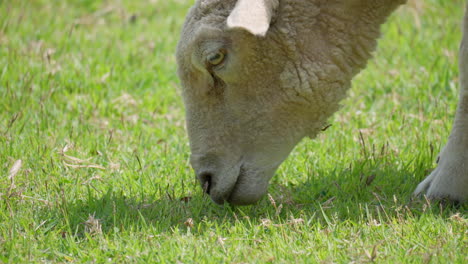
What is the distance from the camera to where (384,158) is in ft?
15.4

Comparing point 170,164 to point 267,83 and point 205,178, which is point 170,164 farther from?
point 267,83

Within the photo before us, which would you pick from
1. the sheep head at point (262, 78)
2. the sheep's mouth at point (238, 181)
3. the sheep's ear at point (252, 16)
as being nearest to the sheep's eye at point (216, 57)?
the sheep head at point (262, 78)

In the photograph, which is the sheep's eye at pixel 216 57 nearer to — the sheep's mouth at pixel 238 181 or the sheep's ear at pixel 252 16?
the sheep's ear at pixel 252 16

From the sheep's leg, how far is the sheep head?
553 millimetres

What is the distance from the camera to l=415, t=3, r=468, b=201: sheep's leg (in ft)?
12.8

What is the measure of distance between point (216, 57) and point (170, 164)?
1300 millimetres

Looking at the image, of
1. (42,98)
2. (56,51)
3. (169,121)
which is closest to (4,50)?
(56,51)

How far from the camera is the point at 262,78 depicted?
3.74 m

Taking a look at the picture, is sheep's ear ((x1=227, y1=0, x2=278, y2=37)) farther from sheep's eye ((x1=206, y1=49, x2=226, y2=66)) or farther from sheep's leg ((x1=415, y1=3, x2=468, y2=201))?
sheep's leg ((x1=415, y1=3, x2=468, y2=201))

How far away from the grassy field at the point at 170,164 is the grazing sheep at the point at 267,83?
0.24 m

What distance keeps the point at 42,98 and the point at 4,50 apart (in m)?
1.30

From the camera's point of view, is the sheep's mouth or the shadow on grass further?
the sheep's mouth

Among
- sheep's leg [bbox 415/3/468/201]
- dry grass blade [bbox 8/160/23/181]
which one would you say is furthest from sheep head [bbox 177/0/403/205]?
dry grass blade [bbox 8/160/23/181]

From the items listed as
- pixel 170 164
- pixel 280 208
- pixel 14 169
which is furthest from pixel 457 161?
pixel 14 169
